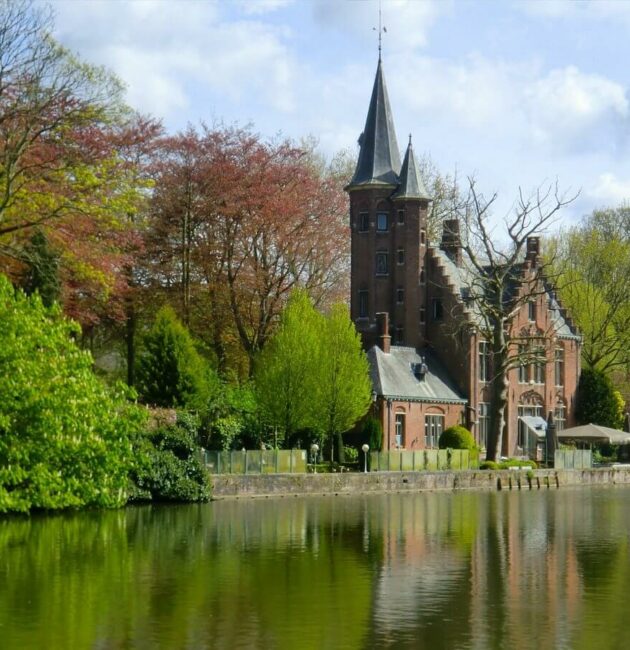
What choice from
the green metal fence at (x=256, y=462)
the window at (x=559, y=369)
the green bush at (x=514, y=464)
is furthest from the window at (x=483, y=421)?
the green metal fence at (x=256, y=462)

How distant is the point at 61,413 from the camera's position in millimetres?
37281

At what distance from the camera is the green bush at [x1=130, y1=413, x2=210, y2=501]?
149 feet

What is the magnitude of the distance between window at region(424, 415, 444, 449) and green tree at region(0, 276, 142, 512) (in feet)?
116

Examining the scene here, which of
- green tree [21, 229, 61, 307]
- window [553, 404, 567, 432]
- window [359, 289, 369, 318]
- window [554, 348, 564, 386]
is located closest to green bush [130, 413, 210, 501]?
green tree [21, 229, 61, 307]

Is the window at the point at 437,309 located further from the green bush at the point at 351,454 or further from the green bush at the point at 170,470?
the green bush at the point at 170,470

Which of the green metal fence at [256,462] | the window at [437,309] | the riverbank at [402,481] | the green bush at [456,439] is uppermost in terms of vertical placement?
the window at [437,309]

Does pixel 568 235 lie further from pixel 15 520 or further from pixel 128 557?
pixel 128 557

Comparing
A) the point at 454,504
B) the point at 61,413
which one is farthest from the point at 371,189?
the point at 61,413

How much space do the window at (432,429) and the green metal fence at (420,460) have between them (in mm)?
6937

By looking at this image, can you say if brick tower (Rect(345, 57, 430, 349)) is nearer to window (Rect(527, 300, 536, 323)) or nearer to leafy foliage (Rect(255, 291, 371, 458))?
window (Rect(527, 300, 536, 323))

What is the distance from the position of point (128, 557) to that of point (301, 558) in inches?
154

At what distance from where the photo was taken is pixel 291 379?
58688mm

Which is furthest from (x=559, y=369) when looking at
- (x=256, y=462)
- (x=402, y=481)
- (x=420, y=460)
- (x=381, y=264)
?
(x=256, y=462)

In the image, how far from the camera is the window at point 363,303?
7731cm
